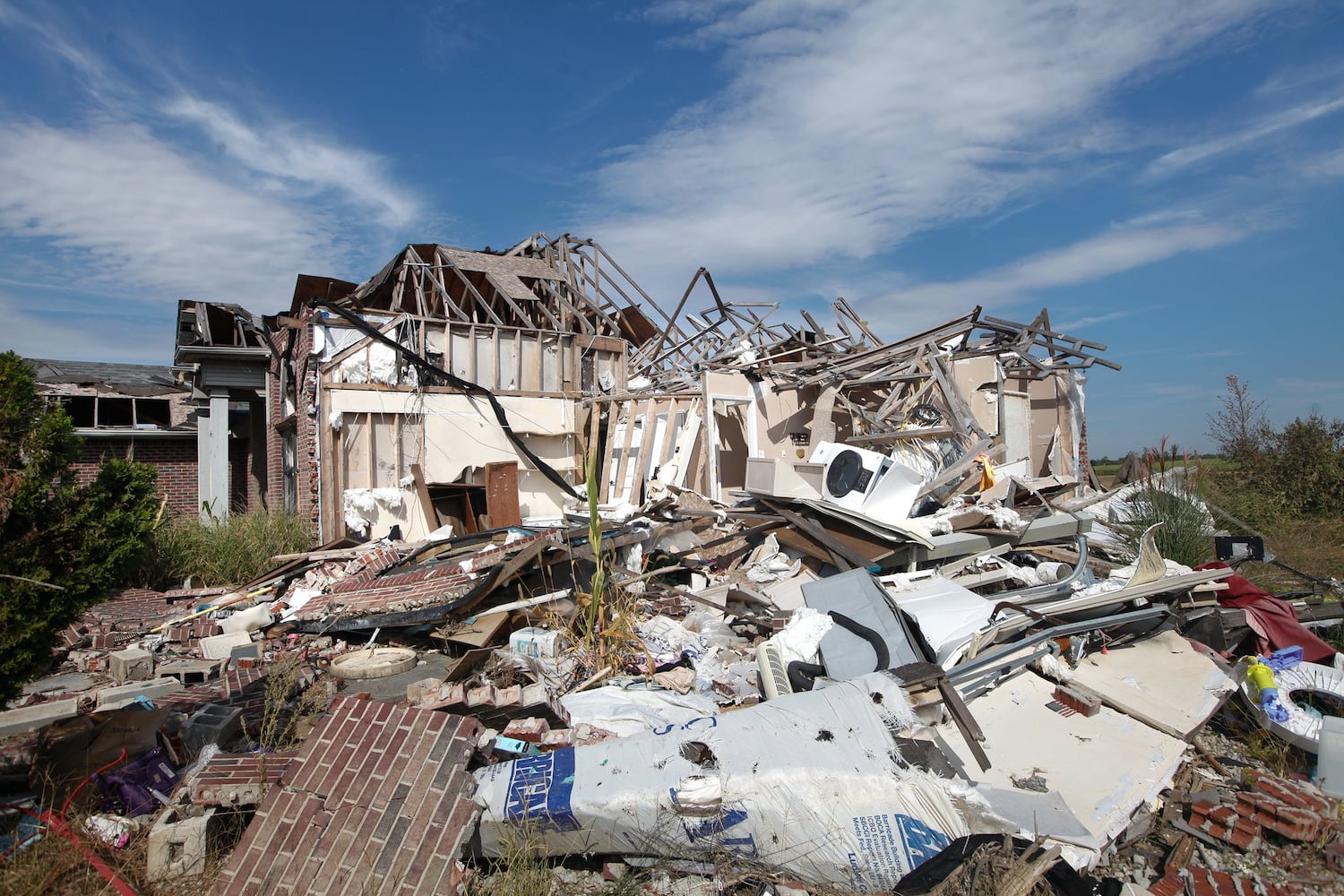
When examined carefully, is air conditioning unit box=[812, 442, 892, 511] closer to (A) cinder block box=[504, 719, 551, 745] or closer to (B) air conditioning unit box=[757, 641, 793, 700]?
(B) air conditioning unit box=[757, 641, 793, 700]

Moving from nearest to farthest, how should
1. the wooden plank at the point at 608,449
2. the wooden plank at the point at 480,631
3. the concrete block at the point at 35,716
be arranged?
the concrete block at the point at 35,716, the wooden plank at the point at 480,631, the wooden plank at the point at 608,449

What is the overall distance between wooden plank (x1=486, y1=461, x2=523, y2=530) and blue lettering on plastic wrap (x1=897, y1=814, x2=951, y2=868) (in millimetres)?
8396

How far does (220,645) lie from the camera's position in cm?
673

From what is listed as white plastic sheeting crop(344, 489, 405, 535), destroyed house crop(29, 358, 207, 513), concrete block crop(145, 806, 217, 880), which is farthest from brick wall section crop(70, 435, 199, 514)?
concrete block crop(145, 806, 217, 880)

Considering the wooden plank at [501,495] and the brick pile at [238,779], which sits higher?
the wooden plank at [501,495]

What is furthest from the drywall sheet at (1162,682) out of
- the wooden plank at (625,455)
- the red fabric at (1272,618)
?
the wooden plank at (625,455)

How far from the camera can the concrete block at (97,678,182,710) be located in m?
5.21

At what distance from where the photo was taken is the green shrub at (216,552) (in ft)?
31.1

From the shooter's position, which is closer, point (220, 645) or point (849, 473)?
point (220, 645)

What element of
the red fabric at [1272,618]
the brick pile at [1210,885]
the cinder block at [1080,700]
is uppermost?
the red fabric at [1272,618]

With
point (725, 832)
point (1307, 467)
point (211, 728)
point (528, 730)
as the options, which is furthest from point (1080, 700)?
point (1307, 467)

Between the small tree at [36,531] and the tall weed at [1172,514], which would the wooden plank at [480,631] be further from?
the tall weed at [1172,514]

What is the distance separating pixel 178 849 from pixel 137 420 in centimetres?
2014

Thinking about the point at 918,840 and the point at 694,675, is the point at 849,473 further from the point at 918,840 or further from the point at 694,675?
the point at 918,840
